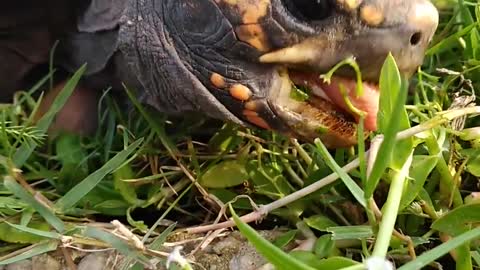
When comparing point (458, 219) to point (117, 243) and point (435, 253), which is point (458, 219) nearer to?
point (435, 253)

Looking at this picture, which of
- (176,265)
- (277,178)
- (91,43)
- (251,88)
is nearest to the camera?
(176,265)

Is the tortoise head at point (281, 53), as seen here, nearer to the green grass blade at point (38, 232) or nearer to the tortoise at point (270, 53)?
the tortoise at point (270, 53)

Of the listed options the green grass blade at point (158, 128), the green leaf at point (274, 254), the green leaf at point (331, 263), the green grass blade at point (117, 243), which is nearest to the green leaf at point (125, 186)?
the green grass blade at point (158, 128)

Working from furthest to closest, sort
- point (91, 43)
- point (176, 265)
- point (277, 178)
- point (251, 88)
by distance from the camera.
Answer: point (91, 43) → point (277, 178) → point (251, 88) → point (176, 265)

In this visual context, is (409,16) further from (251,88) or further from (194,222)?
(194,222)

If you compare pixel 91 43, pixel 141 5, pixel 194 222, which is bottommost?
pixel 194 222

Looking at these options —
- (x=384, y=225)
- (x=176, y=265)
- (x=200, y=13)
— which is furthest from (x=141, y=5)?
(x=384, y=225)
